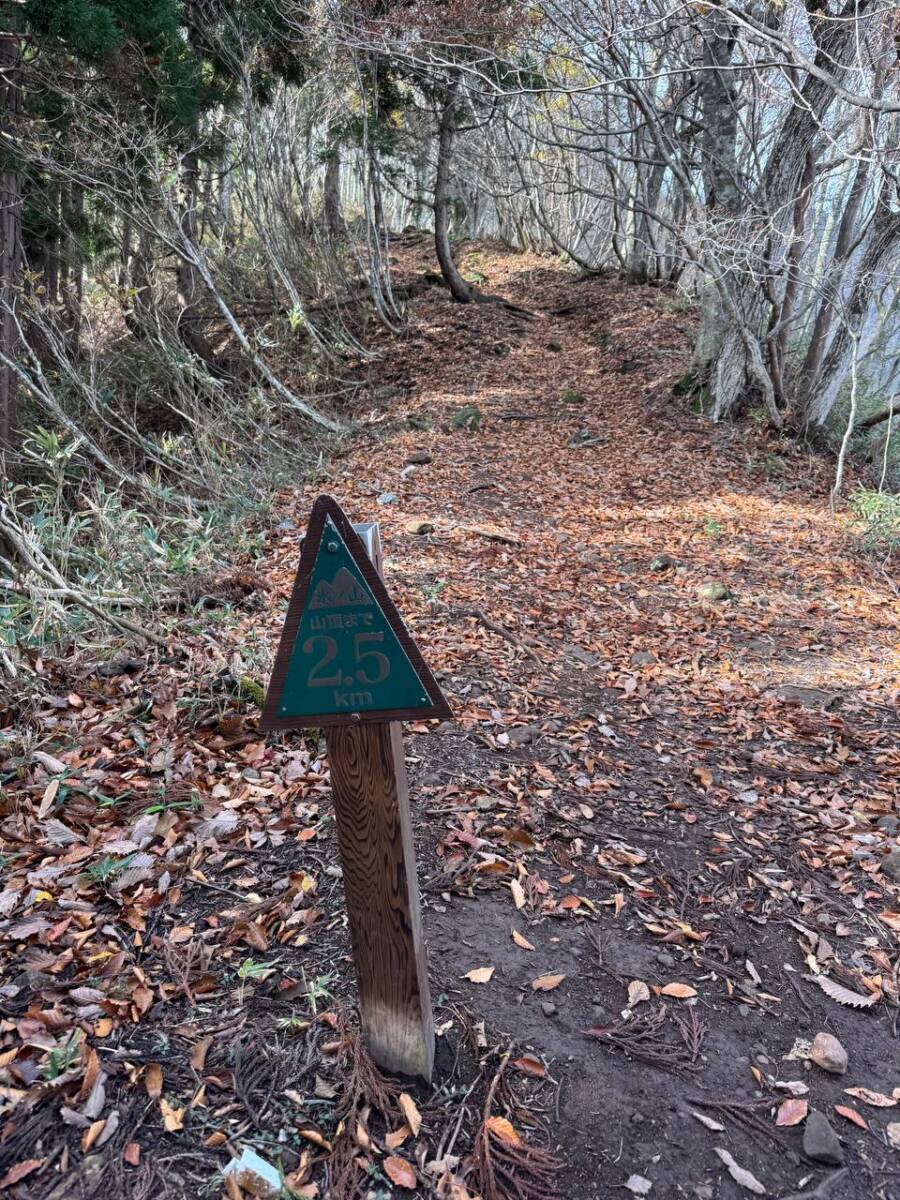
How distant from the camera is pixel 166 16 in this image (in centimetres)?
779

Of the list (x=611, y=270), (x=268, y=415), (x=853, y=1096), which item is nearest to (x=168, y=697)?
(x=853, y=1096)

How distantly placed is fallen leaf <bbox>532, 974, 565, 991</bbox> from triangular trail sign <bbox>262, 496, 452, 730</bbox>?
4.38 ft

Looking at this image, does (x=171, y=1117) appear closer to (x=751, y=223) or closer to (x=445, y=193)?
(x=751, y=223)

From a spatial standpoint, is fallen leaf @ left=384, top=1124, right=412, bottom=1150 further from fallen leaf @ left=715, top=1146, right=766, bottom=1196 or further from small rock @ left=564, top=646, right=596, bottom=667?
small rock @ left=564, top=646, right=596, bottom=667

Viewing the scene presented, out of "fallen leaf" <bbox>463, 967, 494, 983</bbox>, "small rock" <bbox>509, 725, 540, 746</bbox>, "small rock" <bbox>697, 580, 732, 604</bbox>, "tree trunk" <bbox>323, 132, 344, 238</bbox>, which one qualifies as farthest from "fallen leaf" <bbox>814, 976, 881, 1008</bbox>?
→ "tree trunk" <bbox>323, 132, 344, 238</bbox>

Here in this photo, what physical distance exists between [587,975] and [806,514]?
6.87m

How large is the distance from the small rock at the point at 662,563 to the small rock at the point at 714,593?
56 centimetres

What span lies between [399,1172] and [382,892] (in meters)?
0.67

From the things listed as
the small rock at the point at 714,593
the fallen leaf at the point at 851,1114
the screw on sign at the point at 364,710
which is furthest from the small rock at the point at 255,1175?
the small rock at the point at 714,593

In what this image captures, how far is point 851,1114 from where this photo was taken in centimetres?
207

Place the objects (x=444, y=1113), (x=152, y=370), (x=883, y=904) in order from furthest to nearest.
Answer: (x=152, y=370), (x=883, y=904), (x=444, y=1113)

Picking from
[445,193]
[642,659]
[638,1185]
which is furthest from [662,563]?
[445,193]

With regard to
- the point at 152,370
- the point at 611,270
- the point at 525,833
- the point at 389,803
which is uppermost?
the point at 611,270

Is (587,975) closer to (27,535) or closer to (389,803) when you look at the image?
(389,803)
